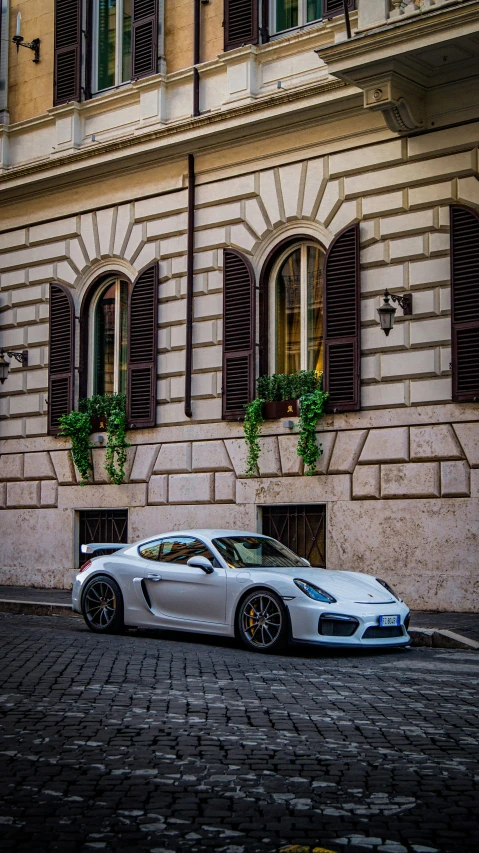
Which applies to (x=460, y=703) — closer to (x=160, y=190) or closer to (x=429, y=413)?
(x=429, y=413)

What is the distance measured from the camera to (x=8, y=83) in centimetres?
2375

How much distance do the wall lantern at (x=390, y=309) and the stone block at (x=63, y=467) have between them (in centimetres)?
714

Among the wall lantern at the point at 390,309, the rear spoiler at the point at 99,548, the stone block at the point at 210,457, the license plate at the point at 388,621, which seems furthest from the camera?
the stone block at the point at 210,457

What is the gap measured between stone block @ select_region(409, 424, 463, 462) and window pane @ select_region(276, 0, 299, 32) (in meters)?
7.53

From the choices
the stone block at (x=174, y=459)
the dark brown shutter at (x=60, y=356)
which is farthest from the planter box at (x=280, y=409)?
the dark brown shutter at (x=60, y=356)

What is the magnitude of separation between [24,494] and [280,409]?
6.21m

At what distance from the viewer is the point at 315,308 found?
18891mm

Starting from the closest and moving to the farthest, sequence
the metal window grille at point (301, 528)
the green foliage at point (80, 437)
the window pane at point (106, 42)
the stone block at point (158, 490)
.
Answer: the metal window grille at point (301, 528), the stone block at point (158, 490), the green foliage at point (80, 437), the window pane at point (106, 42)

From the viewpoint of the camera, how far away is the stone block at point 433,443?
648 inches

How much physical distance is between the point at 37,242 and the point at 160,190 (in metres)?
3.32

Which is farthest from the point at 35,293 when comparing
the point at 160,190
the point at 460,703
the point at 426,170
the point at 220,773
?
the point at 220,773

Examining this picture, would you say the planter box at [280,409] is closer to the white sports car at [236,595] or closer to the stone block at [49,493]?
the white sports car at [236,595]

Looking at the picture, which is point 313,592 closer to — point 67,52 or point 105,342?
point 105,342

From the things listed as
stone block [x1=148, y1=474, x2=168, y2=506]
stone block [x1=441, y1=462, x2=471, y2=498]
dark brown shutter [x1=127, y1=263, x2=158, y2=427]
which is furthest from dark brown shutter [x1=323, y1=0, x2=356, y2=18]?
stone block [x1=148, y1=474, x2=168, y2=506]
